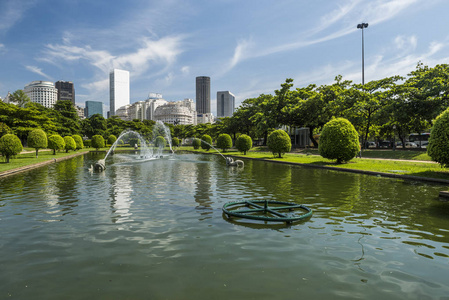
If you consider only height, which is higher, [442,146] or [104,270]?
[442,146]

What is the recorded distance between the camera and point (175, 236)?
6301 millimetres

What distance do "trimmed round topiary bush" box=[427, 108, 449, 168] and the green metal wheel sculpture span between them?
10441 mm

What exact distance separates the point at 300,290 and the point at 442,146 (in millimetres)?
14637

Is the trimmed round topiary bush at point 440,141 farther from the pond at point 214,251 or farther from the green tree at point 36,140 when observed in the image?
the green tree at point 36,140

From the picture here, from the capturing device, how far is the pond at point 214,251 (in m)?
4.08

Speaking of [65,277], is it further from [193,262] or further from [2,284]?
[193,262]

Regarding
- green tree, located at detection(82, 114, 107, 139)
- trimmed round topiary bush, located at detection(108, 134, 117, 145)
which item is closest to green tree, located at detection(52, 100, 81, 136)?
trimmed round topiary bush, located at detection(108, 134, 117, 145)

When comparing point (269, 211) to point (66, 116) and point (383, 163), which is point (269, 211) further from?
point (66, 116)

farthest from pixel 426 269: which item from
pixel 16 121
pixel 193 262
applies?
pixel 16 121

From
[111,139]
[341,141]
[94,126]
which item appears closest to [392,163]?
[341,141]

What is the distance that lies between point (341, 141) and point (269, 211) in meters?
17.4

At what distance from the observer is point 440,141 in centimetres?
1454

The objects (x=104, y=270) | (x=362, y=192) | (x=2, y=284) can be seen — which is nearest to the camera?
(x=2, y=284)

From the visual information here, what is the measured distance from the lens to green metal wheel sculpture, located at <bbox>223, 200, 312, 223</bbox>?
716 centimetres
